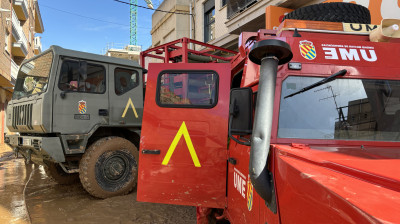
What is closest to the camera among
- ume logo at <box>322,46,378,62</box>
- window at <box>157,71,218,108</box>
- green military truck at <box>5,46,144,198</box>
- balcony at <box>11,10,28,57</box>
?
ume logo at <box>322,46,378,62</box>

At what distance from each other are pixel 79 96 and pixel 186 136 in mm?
3303

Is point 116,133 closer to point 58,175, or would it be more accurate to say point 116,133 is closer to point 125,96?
point 125,96

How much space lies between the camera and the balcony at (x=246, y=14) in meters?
9.03

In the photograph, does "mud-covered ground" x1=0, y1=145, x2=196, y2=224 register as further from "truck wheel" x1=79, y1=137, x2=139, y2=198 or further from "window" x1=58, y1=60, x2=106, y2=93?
"window" x1=58, y1=60, x2=106, y2=93

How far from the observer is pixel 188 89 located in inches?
111

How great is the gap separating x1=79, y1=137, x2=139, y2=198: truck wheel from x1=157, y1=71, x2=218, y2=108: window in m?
2.84

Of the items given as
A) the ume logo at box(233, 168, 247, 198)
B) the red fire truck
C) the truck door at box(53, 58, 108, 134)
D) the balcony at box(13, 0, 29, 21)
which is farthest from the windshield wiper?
the balcony at box(13, 0, 29, 21)

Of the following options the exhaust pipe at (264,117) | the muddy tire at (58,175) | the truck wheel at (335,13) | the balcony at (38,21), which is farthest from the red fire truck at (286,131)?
the balcony at (38,21)

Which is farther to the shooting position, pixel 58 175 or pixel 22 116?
pixel 58 175

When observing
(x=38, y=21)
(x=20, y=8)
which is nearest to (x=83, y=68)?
(x=20, y=8)

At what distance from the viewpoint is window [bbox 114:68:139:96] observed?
5.77m

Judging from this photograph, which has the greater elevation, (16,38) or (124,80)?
(16,38)

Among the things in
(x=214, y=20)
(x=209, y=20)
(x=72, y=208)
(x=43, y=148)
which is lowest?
(x=72, y=208)

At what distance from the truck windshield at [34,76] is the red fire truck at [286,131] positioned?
3141 millimetres
